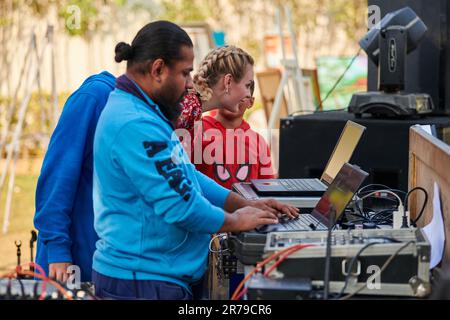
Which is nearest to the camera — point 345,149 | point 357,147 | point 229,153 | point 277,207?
point 277,207

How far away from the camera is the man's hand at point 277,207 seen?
255 centimetres

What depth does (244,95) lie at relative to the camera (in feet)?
10.7

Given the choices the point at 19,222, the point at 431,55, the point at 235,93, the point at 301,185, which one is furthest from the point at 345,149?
Result: the point at 19,222

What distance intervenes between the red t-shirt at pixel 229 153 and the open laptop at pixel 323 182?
503 mm

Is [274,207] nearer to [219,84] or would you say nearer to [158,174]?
[158,174]

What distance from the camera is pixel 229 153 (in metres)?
3.65

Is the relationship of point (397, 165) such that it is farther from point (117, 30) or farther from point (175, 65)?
point (117, 30)

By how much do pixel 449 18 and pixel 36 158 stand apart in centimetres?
789

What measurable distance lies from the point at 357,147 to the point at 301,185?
1.14 meters

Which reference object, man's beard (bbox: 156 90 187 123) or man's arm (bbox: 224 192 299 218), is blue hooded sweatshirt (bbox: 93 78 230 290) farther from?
man's arm (bbox: 224 192 299 218)
